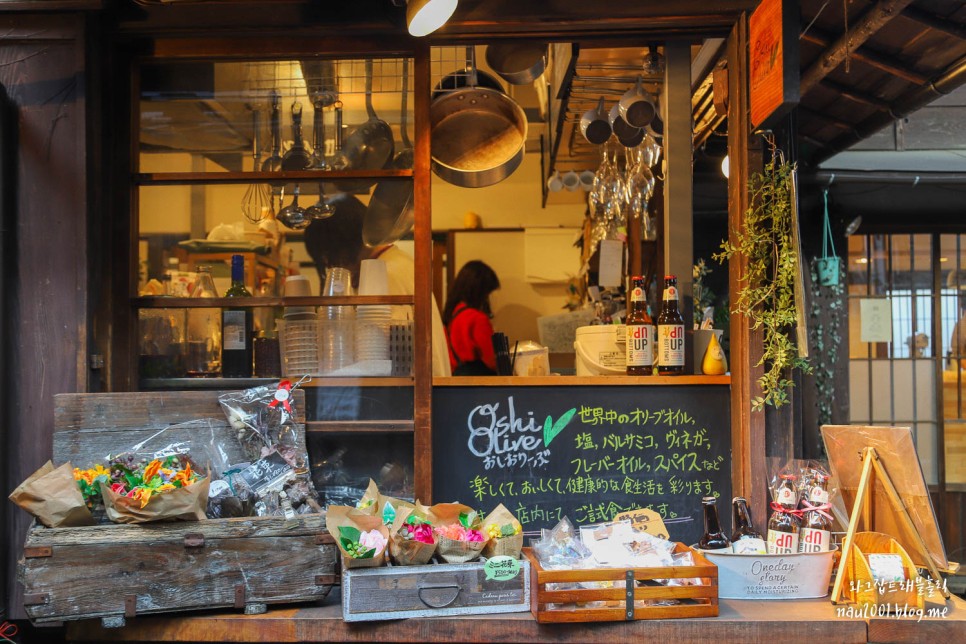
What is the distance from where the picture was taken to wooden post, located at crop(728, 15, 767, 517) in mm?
3062

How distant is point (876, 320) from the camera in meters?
6.41

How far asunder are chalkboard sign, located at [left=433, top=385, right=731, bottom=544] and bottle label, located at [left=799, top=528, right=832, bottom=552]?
464mm

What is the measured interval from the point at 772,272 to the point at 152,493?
218 cm

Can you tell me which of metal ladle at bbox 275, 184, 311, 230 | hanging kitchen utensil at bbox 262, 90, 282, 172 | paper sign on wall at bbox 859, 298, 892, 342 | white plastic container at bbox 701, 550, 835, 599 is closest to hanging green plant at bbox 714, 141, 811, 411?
white plastic container at bbox 701, 550, 835, 599

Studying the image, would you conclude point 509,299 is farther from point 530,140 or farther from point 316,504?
point 316,504

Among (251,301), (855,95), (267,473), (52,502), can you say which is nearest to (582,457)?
(267,473)

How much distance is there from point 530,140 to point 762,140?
5.11m

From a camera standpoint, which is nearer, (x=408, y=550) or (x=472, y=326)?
(x=408, y=550)

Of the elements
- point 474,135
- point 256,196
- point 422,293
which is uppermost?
point 474,135

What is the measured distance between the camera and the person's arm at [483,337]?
4926 millimetres

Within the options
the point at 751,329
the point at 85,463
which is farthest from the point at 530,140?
the point at 85,463

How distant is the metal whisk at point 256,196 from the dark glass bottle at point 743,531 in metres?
2.04

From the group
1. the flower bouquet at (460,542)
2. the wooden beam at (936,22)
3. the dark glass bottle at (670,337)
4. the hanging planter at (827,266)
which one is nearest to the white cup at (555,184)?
the hanging planter at (827,266)

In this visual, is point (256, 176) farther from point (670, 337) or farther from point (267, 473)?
point (670, 337)
